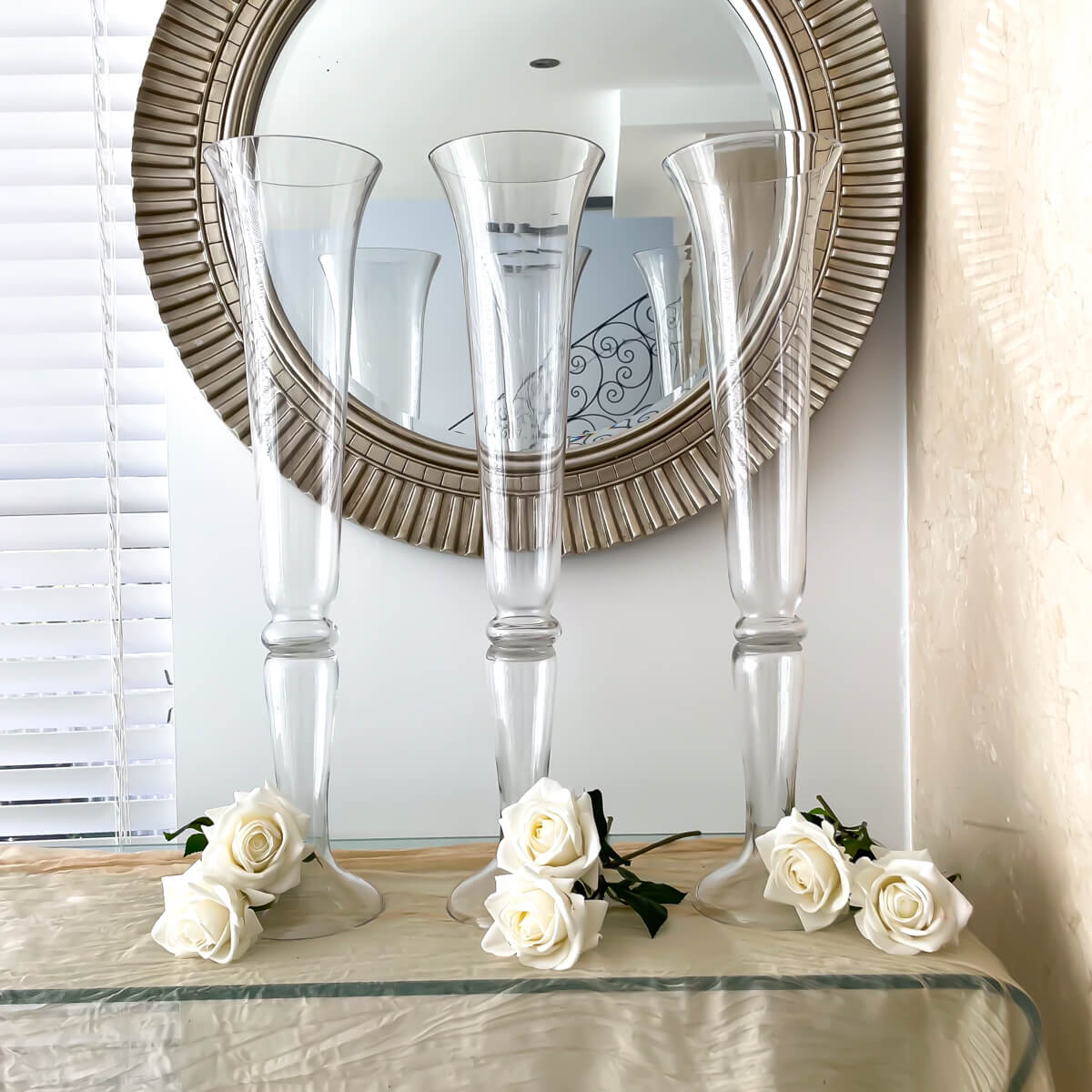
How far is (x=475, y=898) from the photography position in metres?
0.78

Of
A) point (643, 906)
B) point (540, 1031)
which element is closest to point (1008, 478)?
point (643, 906)

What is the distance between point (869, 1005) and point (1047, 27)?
67 cm

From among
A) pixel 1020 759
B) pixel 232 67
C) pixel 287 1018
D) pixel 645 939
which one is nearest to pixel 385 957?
pixel 287 1018

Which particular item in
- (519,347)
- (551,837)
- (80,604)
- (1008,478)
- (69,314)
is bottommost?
(551,837)

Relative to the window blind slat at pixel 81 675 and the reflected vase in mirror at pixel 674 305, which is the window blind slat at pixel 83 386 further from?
the reflected vase in mirror at pixel 674 305

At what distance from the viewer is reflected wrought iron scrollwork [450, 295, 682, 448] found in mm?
1022

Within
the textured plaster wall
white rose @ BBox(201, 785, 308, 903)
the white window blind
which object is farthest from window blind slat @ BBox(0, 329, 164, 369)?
the textured plaster wall

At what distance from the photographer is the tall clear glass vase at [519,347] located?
0.75 meters

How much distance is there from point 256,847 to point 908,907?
1.47ft

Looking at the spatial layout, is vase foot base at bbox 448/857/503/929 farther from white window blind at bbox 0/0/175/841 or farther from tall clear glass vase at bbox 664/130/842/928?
white window blind at bbox 0/0/175/841

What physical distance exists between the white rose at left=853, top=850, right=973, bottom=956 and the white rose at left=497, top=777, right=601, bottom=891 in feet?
0.61

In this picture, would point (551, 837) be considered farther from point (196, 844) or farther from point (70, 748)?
point (70, 748)

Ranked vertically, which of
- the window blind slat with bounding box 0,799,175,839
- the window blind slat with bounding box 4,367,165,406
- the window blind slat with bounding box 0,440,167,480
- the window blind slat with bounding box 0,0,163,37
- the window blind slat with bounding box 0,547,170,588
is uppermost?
the window blind slat with bounding box 0,0,163,37

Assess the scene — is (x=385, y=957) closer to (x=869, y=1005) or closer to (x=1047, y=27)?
(x=869, y=1005)
